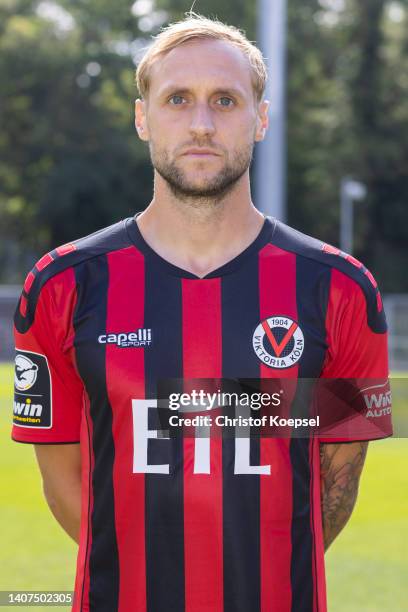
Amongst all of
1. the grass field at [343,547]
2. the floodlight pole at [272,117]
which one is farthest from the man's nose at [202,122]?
the floodlight pole at [272,117]

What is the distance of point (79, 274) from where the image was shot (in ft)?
8.29

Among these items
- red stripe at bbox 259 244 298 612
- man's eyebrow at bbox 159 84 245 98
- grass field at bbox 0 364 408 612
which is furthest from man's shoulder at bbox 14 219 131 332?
grass field at bbox 0 364 408 612

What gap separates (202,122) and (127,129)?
36691 mm

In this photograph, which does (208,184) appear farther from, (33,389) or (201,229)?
(33,389)

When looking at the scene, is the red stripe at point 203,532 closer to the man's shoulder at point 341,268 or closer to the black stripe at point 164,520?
the black stripe at point 164,520

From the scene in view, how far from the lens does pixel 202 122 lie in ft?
8.04

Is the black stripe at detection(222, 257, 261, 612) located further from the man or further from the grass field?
the grass field

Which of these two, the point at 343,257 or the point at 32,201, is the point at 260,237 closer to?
the point at 343,257

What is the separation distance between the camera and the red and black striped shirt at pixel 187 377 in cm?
241

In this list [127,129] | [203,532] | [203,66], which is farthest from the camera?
[127,129]

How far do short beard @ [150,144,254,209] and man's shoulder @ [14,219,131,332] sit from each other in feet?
0.59

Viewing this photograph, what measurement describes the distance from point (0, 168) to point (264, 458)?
3809 cm

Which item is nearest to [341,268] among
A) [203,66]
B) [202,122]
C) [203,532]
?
[202,122]

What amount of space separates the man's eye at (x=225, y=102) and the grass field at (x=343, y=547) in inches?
141
